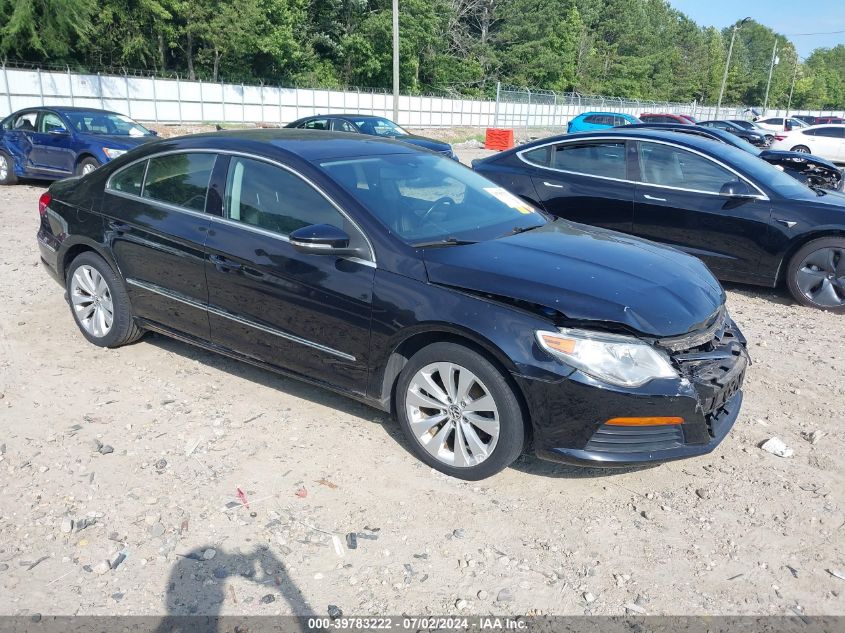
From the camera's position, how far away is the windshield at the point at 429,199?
12.9ft

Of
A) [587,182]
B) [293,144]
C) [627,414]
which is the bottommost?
[627,414]

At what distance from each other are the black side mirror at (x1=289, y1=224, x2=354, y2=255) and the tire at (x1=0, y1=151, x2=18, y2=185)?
11741mm

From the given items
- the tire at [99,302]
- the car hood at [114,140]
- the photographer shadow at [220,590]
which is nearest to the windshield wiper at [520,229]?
the photographer shadow at [220,590]

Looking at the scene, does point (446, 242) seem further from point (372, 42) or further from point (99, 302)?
point (372, 42)

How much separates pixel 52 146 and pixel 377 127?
8.52 metres

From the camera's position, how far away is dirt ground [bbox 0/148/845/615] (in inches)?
111

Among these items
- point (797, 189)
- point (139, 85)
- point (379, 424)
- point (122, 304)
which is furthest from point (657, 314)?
point (139, 85)

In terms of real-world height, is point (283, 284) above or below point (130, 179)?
below

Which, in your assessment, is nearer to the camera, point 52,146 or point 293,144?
point 293,144

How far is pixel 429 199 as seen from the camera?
423cm

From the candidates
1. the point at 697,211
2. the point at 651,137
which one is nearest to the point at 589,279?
the point at 697,211

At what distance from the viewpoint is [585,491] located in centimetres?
359

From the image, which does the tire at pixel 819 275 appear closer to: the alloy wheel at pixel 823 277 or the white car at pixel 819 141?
the alloy wheel at pixel 823 277

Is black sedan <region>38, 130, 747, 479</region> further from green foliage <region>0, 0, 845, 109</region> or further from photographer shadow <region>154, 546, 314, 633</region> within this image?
green foliage <region>0, 0, 845, 109</region>
